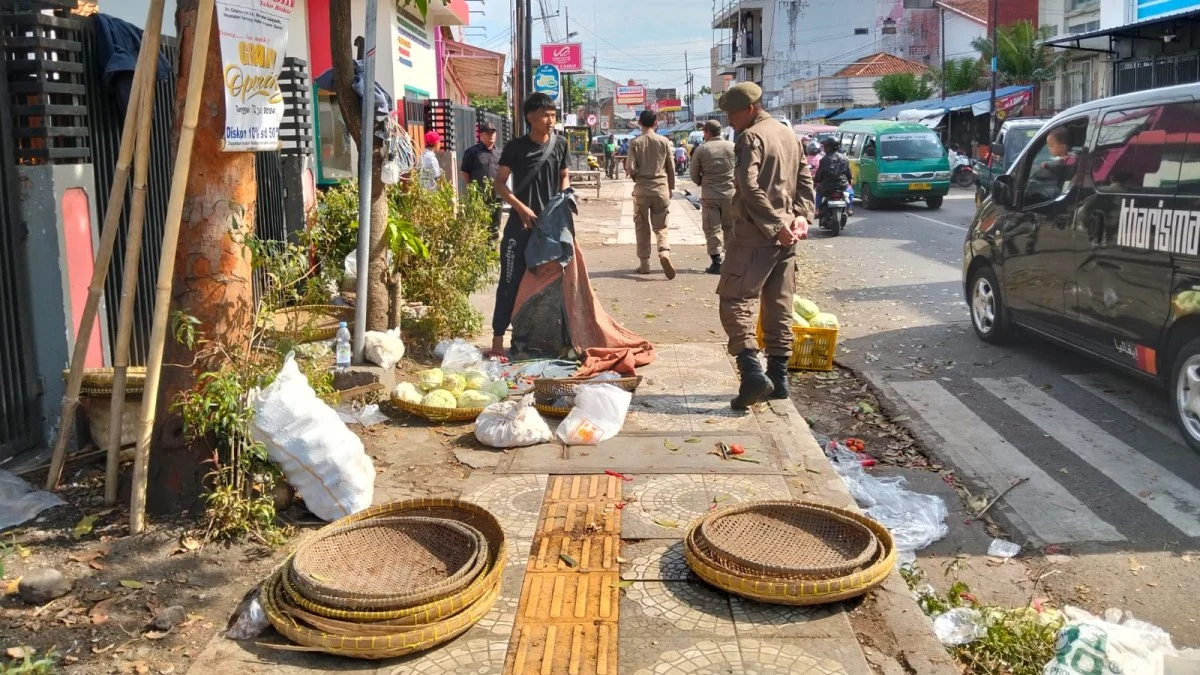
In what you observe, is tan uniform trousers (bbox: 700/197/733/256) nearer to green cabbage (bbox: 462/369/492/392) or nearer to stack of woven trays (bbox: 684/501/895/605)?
green cabbage (bbox: 462/369/492/392)

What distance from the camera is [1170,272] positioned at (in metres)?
5.87

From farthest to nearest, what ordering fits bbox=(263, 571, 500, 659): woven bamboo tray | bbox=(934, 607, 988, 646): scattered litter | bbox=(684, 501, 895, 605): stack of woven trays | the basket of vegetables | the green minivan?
the green minivan < the basket of vegetables < bbox=(934, 607, 988, 646): scattered litter < bbox=(684, 501, 895, 605): stack of woven trays < bbox=(263, 571, 500, 659): woven bamboo tray

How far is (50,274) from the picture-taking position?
5.17 m

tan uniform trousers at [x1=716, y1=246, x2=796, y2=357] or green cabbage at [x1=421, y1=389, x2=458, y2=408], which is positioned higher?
tan uniform trousers at [x1=716, y1=246, x2=796, y2=357]

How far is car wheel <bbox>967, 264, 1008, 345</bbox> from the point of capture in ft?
27.4

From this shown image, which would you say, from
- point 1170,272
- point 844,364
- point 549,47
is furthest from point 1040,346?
point 549,47

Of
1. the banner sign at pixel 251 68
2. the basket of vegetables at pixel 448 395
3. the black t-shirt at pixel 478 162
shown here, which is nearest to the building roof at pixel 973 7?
the black t-shirt at pixel 478 162

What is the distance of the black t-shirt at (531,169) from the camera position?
7441 millimetres

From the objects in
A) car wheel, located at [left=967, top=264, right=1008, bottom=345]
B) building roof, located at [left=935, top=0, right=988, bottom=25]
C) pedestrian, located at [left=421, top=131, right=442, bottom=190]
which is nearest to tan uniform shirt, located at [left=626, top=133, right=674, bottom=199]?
pedestrian, located at [left=421, top=131, right=442, bottom=190]

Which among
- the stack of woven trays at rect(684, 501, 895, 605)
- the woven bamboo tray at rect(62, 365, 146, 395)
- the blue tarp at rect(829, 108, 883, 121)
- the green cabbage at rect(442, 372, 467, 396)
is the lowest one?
the stack of woven trays at rect(684, 501, 895, 605)

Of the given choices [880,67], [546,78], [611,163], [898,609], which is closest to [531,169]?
[898,609]

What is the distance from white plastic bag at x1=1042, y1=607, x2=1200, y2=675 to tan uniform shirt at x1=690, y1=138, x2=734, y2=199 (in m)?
8.78

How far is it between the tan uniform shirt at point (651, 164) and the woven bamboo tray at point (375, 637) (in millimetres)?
9530

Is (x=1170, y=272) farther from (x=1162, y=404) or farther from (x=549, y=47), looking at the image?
(x=549, y=47)
